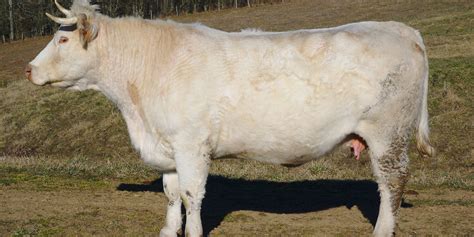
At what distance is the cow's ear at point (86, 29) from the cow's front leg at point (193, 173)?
198 cm

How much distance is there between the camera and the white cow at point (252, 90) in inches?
314

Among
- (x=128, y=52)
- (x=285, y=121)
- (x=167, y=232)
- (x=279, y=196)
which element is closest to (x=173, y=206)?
(x=167, y=232)

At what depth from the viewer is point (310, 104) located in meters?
7.97

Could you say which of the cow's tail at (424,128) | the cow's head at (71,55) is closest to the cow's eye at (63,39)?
the cow's head at (71,55)

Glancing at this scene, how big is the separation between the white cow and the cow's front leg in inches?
0.5

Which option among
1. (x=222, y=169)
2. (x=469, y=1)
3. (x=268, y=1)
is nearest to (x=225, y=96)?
(x=222, y=169)

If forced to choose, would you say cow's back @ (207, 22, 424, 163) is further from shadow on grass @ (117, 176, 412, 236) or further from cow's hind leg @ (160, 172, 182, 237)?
shadow on grass @ (117, 176, 412, 236)

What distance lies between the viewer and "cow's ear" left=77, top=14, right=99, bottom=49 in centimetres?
848

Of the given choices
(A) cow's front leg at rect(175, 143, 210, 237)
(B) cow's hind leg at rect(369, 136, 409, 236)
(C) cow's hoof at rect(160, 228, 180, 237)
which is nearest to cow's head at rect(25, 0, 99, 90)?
(A) cow's front leg at rect(175, 143, 210, 237)

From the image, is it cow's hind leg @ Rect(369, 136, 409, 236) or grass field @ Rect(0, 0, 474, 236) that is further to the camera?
grass field @ Rect(0, 0, 474, 236)

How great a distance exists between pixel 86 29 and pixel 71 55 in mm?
428

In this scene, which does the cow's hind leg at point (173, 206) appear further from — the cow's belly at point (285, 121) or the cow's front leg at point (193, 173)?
the cow's belly at point (285, 121)

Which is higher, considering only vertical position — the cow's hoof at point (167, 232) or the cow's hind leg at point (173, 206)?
the cow's hind leg at point (173, 206)

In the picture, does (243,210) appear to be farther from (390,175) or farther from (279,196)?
(390,175)
